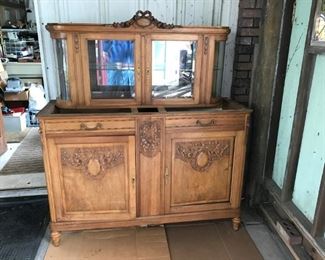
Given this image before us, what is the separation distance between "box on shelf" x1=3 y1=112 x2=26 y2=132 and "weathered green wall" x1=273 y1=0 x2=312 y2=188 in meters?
3.38

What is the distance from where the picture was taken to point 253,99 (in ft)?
7.13

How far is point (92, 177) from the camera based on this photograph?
1.86m

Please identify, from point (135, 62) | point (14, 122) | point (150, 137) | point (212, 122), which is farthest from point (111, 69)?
point (14, 122)

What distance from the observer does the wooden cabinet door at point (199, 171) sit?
1.90 meters

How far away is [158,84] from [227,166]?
0.75m

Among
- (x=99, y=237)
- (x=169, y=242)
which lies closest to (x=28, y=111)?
(x=99, y=237)

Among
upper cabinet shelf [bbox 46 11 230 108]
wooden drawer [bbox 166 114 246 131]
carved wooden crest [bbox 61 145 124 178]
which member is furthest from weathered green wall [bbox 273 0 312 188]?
carved wooden crest [bbox 61 145 124 178]

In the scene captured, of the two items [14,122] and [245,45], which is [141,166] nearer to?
[245,45]

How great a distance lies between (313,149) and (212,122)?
0.60 m

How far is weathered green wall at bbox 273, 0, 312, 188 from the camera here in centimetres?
175

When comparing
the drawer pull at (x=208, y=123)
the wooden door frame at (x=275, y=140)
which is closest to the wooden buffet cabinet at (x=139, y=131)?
the drawer pull at (x=208, y=123)

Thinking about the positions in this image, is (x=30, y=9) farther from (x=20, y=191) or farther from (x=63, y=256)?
(x=63, y=256)

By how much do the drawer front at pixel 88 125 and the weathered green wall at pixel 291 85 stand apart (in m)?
1.05

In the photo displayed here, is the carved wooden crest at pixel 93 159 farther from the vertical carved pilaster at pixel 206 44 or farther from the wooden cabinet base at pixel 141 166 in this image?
the vertical carved pilaster at pixel 206 44
